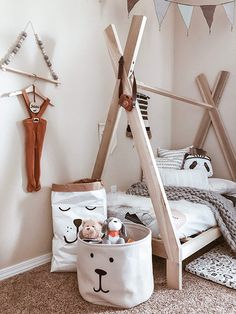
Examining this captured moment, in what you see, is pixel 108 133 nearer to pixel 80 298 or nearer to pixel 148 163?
pixel 148 163

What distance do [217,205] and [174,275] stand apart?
0.64m

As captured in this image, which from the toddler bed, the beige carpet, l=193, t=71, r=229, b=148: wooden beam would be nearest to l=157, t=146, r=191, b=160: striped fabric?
l=193, t=71, r=229, b=148: wooden beam

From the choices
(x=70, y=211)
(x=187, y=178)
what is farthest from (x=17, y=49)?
(x=187, y=178)

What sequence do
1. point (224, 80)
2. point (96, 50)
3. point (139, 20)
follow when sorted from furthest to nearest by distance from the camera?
point (224, 80) → point (96, 50) → point (139, 20)

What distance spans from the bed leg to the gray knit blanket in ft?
1.60

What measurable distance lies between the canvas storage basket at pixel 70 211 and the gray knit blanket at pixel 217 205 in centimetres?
50

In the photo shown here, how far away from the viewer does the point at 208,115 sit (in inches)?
125

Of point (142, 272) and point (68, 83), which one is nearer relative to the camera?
point (142, 272)

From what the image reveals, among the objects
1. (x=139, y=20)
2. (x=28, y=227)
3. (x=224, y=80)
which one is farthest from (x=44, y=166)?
(x=224, y=80)

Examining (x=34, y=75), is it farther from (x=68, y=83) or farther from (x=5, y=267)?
(x=5, y=267)

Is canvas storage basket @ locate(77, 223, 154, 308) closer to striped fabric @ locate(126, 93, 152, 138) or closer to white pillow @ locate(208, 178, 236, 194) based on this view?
white pillow @ locate(208, 178, 236, 194)

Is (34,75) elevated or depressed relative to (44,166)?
elevated

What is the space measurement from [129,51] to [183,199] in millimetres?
1123

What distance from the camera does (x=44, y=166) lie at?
232cm
